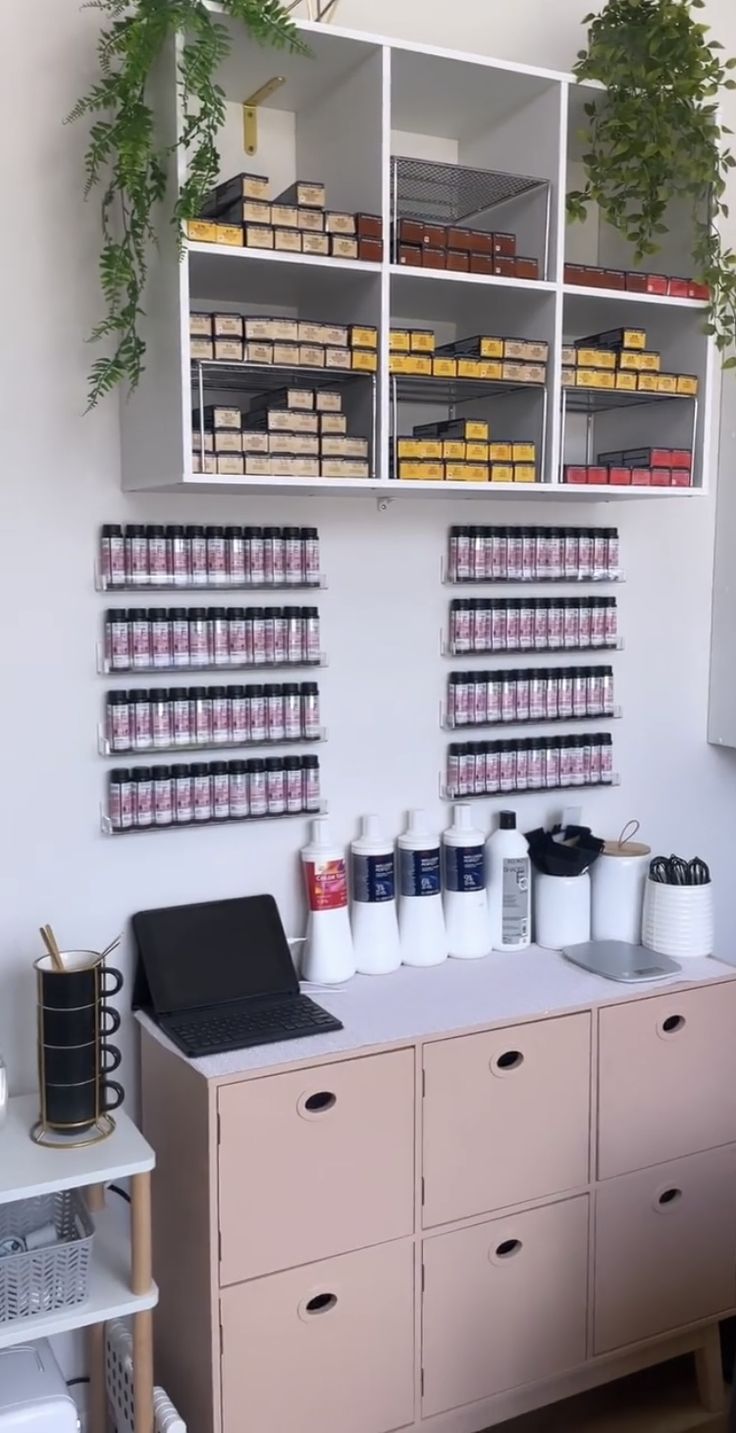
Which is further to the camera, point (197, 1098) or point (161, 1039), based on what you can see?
point (161, 1039)

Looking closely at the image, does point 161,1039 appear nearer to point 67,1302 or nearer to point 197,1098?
point 197,1098

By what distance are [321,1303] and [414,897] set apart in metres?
0.73

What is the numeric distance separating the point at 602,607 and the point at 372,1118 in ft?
3.91

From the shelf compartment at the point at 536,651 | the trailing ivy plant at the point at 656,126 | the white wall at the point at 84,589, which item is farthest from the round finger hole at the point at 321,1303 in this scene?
the trailing ivy plant at the point at 656,126

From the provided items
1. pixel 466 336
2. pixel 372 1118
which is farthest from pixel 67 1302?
pixel 466 336

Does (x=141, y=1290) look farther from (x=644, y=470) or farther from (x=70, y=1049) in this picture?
(x=644, y=470)

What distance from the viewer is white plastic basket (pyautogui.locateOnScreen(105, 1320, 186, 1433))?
1.93 meters

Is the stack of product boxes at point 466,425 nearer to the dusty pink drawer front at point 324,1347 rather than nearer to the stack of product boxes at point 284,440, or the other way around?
the stack of product boxes at point 284,440

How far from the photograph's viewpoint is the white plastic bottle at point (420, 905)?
240 centimetres

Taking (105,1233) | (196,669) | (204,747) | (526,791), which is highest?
(196,669)

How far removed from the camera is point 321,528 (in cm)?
235

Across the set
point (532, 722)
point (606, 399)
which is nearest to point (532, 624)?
point (532, 722)

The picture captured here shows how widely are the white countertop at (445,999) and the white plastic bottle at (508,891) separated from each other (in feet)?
0.14

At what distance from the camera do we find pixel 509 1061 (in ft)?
7.09
